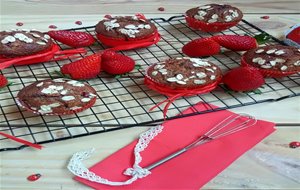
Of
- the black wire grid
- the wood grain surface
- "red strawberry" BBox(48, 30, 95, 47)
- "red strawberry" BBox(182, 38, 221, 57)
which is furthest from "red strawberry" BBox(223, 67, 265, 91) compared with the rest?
the wood grain surface

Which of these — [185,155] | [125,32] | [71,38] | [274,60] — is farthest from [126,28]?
[185,155]

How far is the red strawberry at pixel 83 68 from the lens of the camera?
113 centimetres

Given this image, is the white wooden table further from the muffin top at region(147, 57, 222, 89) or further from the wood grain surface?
the wood grain surface

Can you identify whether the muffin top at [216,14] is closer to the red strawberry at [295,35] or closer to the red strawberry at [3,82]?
the red strawberry at [295,35]

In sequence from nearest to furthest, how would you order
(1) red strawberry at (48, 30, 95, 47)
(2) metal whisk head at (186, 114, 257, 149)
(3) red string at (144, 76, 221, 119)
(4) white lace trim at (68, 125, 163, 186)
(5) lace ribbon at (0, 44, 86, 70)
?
(4) white lace trim at (68, 125, 163, 186), (2) metal whisk head at (186, 114, 257, 149), (3) red string at (144, 76, 221, 119), (5) lace ribbon at (0, 44, 86, 70), (1) red strawberry at (48, 30, 95, 47)

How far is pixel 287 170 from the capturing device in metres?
0.88

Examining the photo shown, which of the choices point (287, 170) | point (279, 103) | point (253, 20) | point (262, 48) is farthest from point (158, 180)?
point (253, 20)

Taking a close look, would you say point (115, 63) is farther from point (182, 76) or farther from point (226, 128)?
point (226, 128)

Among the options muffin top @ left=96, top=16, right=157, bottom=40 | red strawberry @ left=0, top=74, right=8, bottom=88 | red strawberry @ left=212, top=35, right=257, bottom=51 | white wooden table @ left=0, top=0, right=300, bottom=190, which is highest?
muffin top @ left=96, top=16, right=157, bottom=40

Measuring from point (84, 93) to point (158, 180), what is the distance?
0.26m

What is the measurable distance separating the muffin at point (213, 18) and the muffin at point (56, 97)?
1.42ft

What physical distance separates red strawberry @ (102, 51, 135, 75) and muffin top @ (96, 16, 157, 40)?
114 mm

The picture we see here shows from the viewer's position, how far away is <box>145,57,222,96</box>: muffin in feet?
3.51

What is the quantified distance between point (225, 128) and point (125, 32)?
39 centimetres
